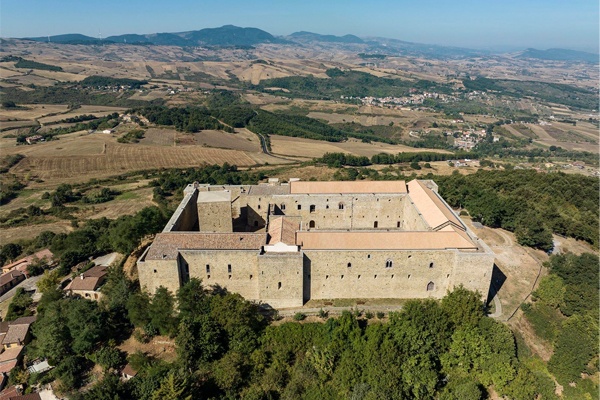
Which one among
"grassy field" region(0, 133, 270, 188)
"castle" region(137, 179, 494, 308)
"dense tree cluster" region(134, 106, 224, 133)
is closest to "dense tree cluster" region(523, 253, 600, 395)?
"castle" region(137, 179, 494, 308)

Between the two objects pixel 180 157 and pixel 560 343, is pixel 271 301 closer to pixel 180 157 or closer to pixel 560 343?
pixel 560 343

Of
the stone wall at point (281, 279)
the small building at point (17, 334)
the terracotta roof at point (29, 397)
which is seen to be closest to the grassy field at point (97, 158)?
the small building at point (17, 334)

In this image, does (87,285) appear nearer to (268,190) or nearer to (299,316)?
(268,190)

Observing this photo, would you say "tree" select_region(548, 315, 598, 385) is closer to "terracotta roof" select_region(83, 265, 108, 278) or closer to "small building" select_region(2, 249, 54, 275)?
"terracotta roof" select_region(83, 265, 108, 278)

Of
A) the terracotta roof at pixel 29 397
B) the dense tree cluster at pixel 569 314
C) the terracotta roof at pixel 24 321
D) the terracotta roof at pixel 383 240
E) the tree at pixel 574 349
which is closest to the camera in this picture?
the terracotta roof at pixel 29 397

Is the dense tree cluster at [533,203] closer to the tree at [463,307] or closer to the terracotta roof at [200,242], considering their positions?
the tree at [463,307]

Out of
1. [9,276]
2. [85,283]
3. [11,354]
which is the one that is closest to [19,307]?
[85,283]
